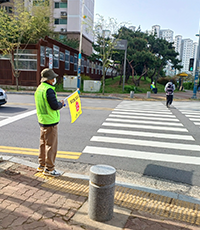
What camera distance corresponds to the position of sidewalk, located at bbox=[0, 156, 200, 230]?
3074 millimetres

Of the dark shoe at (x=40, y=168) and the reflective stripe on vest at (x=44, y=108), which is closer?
the reflective stripe on vest at (x=44, y=108)

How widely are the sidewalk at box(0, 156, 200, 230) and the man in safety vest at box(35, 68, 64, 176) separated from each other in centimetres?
37

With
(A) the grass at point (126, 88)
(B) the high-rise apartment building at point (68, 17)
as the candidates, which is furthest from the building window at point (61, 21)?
(A) the grass at point (126, 88)

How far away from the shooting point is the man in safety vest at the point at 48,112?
4320 millimetres

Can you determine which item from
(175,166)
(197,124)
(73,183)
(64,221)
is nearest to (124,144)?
(175,166)

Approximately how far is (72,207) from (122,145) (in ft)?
11.4

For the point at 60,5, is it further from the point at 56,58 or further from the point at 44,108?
the point at 44,108

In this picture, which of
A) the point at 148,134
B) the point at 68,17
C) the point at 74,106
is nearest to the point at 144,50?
the point at 68,17

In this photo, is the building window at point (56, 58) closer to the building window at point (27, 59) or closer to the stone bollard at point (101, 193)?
the building window at point (27, 59)

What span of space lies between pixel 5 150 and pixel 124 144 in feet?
10.6

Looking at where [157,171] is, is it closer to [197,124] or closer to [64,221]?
[64,221]

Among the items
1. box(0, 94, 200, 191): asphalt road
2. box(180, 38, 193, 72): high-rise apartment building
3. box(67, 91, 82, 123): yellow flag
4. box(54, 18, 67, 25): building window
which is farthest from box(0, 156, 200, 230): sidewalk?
box(180, 38, 193, 72): high-rise apartment building

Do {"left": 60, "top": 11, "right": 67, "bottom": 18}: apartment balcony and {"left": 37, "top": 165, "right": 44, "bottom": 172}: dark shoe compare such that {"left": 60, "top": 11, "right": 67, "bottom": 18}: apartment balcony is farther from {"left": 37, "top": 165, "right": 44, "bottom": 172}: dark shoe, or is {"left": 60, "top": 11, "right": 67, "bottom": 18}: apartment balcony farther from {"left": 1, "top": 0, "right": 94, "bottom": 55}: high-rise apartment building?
{"left": 37, "top": 165, "right": 44, "bottom": 172}: dark shoe

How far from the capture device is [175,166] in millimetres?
5414
